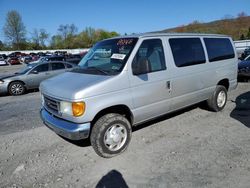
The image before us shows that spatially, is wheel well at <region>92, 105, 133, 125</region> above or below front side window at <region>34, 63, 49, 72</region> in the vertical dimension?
below

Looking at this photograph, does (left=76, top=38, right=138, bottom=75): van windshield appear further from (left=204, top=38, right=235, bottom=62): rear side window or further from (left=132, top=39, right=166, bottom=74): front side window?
(left=204, top=38, right=235, bottom=62): rear side window

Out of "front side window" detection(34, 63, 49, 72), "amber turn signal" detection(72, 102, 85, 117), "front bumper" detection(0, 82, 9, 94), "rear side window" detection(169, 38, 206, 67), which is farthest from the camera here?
"front side window" detection(34, 63, 49, 72)

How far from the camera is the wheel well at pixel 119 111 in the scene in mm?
4240

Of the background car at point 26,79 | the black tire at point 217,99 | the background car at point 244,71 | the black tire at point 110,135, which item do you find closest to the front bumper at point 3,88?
the background car at point 26,79

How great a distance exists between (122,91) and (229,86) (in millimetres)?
3927

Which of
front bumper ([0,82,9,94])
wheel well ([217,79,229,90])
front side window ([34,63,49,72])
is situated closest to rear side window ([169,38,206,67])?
wheel well ([217,79,229,90])

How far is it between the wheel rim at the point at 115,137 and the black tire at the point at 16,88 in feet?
27.8

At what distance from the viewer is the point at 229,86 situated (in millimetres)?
6785

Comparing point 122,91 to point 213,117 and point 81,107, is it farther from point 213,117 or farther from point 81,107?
point 213,117

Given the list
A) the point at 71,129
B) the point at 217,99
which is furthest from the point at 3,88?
the point at 217,99

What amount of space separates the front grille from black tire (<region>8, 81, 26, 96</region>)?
744 centimetres

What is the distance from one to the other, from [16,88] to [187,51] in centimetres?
878

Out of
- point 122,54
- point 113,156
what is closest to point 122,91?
point 122,54

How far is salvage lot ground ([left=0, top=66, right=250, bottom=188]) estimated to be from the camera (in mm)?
3627
